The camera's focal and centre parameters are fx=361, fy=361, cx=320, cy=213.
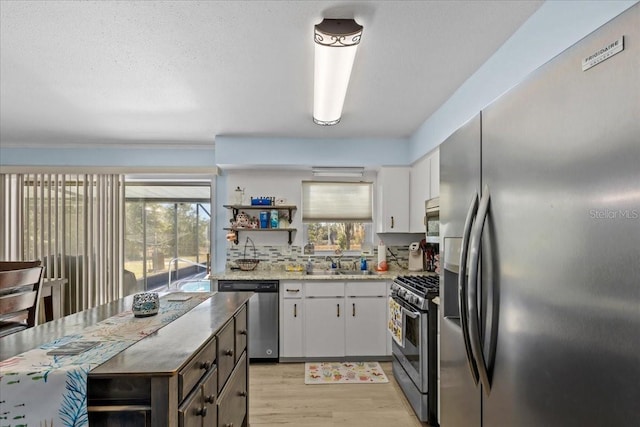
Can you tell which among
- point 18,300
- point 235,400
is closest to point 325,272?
point 235,400

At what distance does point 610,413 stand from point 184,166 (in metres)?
4.41

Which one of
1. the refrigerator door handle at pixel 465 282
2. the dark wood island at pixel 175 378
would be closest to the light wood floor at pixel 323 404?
the dark wood island at pixel 175 378

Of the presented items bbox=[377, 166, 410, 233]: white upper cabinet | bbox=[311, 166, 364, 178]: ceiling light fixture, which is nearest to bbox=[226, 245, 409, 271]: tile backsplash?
bbox=[377, 166, 410, 233]: white upper cabinet

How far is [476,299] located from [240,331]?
1.50 meters

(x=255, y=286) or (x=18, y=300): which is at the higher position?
(x=18, y=300)

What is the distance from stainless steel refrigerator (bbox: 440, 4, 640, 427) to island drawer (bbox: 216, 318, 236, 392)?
1.09 metres

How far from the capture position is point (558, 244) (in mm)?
867

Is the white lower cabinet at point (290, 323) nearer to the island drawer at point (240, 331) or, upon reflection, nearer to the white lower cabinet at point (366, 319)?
the white lower cabinet at point (366, 319)

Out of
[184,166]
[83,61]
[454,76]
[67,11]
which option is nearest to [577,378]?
[454,76]

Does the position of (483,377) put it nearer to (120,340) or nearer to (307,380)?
(120,340)

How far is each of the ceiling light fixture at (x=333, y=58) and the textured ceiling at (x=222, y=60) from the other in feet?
0.19

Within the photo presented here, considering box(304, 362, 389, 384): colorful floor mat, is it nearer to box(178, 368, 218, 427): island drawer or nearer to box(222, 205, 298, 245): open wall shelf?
box(222, 205, 298, 245): open wall shelf

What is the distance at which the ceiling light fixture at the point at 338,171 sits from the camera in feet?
13.8

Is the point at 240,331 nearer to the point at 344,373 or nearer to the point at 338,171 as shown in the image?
the point at 344,373
